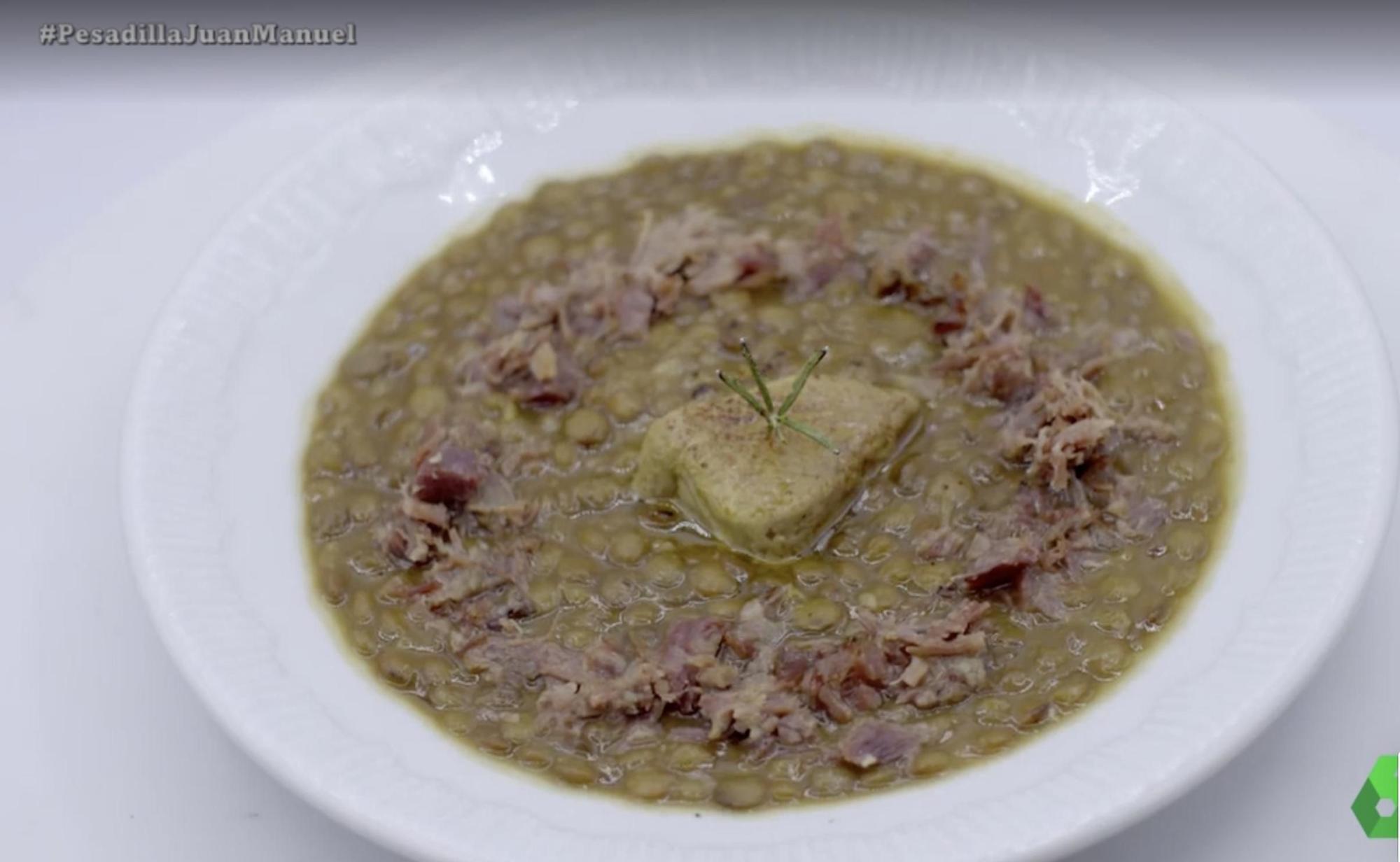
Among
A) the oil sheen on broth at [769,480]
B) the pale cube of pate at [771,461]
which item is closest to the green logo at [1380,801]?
the oil sheen on broth at [769,480]

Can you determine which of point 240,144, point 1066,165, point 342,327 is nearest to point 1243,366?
point 1066,165

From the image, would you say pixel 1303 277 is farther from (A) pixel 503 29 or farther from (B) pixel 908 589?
(A) pixel 503 29

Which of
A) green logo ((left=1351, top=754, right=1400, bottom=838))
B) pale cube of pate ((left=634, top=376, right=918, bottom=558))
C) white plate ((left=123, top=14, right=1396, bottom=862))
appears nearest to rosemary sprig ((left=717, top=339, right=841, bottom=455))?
pale cube of pate ((left=634, top=376, right=918, bottom=558))

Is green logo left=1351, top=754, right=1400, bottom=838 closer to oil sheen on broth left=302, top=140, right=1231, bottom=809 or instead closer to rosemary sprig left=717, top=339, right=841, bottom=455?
oil sheen on broth left=302, top=140, right=1231, bottom=809

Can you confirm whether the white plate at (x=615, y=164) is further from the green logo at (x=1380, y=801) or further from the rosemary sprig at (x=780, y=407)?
the rosemary sprig at (x=780, y=407)

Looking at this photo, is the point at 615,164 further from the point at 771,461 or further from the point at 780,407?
the point at 771,461

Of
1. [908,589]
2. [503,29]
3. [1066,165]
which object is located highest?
[503,29]
